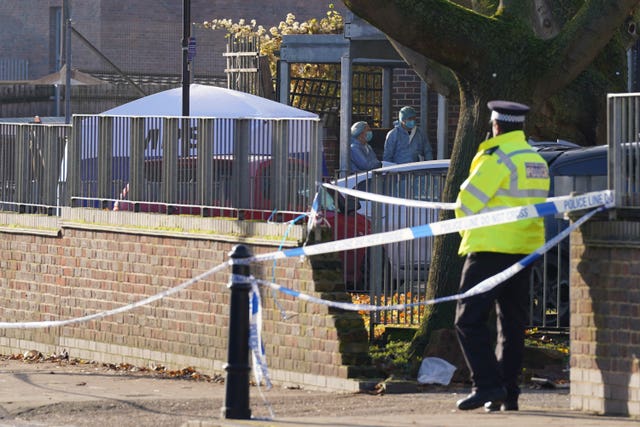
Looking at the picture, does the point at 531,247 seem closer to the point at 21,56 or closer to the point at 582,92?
the point at 582,92

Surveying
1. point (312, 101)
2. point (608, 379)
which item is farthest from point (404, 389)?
point (312, 101)

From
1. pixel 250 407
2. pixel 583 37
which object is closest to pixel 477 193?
pixel 250 407

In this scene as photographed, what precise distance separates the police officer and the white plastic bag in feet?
5.74

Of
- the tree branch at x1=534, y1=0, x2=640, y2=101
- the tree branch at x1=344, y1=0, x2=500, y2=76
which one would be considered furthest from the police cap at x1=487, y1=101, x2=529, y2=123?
the tree branch at x1=534, y1=0, x2=640, y2=101

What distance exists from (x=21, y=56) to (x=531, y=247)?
58492mm

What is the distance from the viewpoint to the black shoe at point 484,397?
393 inches

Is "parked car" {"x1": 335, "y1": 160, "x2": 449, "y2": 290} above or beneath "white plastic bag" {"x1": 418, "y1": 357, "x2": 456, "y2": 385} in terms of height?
Answer: above

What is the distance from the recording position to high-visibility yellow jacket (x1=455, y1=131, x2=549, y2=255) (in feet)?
32.4

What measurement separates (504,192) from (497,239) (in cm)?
30

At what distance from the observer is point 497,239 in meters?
9.88

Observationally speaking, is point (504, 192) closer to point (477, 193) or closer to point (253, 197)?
point (477, 193)

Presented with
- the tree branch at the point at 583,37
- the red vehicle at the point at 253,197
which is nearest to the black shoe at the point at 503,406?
the red vehicle at the point at 253,197

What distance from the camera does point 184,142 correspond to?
46.0 feet

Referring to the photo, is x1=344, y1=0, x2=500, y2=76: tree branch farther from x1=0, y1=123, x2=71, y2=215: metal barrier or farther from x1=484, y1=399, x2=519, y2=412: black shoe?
x1=0, y1=123, x2=71, y2=215: metal barrier
